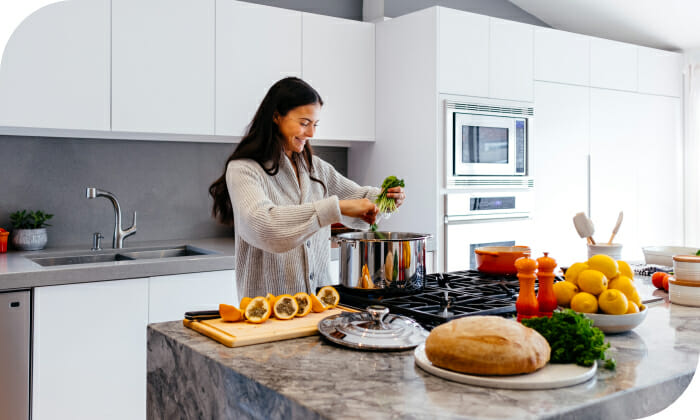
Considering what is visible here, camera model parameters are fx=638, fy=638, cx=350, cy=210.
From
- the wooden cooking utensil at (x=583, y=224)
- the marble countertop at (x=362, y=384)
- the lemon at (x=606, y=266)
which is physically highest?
the wooden cooking utensil at (x=583, y=224)

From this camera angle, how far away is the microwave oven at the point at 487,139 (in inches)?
139

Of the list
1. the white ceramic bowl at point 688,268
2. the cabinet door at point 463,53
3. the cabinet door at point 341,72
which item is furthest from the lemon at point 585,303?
the cabinet door at point 341,72

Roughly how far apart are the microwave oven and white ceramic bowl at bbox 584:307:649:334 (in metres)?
2.10

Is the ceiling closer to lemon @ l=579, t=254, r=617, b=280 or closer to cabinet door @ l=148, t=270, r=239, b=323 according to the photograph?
cabinet door @ l=148, t=270, r=239, b=323

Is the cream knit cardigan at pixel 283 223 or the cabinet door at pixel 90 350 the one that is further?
the cabinet door at pixel 90 350

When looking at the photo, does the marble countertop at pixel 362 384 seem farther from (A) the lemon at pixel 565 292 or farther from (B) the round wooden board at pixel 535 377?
(A) the lemon at pixel 565 292

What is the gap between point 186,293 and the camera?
2777mm

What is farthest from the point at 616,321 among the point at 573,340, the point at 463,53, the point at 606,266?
the point at 463,53

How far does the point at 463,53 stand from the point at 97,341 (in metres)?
2.39

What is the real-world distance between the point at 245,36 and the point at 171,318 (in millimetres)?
1500

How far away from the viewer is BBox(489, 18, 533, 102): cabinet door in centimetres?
372

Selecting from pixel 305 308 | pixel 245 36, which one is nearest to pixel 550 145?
pixel 245 36

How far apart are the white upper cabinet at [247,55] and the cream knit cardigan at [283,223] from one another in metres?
1.07

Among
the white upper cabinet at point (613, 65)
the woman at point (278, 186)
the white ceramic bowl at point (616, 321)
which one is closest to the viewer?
the white ceramic bowl at point (616, 321)
